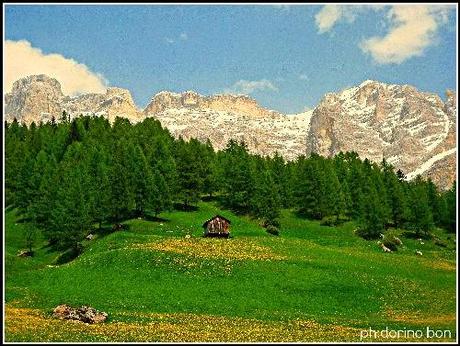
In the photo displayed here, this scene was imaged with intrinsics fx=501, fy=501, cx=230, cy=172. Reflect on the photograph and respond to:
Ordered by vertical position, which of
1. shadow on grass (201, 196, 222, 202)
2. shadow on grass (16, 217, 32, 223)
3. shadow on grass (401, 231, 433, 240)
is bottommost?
shadow on grass (401, 231, 433, 240)

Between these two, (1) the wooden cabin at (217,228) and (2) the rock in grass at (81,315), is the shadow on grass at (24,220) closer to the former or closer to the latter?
(1) the wooden cabin at (217,228)

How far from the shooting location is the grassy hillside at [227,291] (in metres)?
33.3

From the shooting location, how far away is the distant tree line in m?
85.4

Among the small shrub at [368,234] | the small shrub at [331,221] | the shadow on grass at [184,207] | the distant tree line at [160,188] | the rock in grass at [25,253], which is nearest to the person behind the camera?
the rock in grass at [25,253]

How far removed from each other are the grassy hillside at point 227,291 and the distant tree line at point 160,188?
13961mm

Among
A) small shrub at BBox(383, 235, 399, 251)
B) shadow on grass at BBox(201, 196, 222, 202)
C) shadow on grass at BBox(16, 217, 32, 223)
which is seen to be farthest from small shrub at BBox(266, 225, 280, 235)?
shadow on grass at BBox(16, 217, 32, 223)

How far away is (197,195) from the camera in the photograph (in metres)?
102

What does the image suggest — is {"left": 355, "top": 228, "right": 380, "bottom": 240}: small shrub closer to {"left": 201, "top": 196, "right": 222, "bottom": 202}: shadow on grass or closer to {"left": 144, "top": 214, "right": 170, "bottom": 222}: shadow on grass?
{"left": 201, "top": 196, "right": 222, "bottom": 202}: shadow on grass

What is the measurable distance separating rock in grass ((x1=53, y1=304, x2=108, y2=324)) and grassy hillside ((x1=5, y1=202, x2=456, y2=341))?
81cm

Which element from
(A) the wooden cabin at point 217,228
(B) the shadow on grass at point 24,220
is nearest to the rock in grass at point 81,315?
(A) the wooden cabin at point 217,228

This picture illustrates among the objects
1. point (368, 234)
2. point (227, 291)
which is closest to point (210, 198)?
point (368, 234)

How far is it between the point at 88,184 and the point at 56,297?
1846 inches

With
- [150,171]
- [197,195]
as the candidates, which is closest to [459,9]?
[150,171]

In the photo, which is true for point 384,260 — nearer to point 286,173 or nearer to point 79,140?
point 286,173
